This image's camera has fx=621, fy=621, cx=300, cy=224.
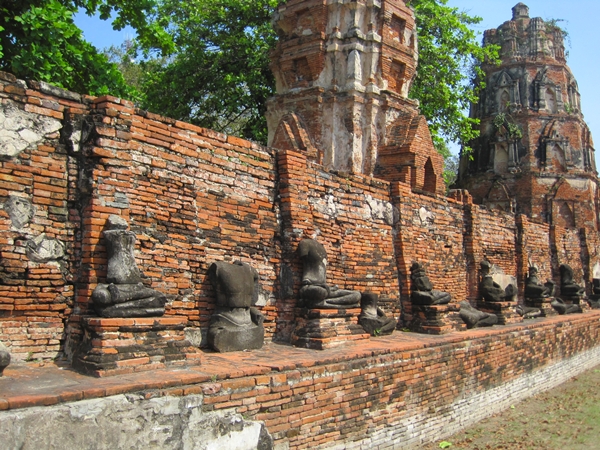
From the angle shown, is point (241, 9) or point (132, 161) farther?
point (241, 9)

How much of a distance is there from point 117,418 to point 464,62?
19229mm

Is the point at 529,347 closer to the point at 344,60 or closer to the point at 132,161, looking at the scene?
the point at 344,60

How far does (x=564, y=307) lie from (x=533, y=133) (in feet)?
44.4

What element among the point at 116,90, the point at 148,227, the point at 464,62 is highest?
the point at 464,62

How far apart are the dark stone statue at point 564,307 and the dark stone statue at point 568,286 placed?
21.5 inches

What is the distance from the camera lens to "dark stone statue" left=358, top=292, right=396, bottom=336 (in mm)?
8562

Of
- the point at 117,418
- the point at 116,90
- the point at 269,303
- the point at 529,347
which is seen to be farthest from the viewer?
the point at 529,347

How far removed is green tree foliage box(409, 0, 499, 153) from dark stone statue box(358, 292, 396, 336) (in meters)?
11.6

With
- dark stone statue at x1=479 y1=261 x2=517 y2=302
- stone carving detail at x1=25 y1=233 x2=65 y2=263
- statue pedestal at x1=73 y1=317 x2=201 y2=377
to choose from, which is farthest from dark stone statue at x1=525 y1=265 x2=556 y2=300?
stone carving detail at x1=25 y1=233 x2=65 y2=263

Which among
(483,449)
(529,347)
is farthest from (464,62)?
(483,449)

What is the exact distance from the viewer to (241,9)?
18.2 metres

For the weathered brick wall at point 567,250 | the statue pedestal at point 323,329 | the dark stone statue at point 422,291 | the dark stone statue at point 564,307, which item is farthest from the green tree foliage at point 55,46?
the weathered brick wall at point 567,250

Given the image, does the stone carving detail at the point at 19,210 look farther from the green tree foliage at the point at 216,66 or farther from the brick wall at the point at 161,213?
the green tree foliage at the point at 216,66

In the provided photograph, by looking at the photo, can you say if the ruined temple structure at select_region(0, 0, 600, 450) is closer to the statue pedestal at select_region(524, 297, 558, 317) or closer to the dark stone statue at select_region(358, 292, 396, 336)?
the dark stone statue at select_region(358, 292, 396, 336)
